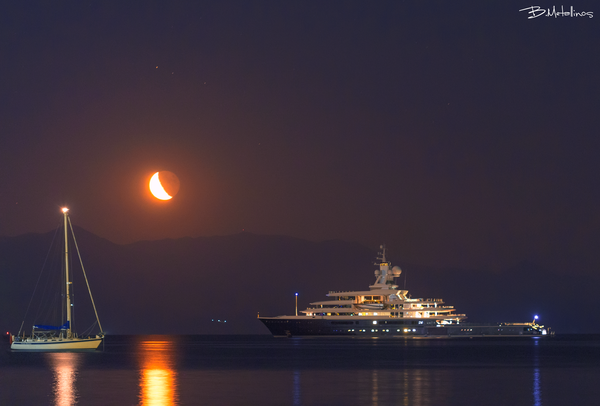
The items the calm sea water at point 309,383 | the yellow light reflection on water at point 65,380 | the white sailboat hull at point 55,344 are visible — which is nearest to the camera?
the calm sea water at point 309,383

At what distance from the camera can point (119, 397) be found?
4931 cm

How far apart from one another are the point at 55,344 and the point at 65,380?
135ft

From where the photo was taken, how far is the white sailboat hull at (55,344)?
4001 inches

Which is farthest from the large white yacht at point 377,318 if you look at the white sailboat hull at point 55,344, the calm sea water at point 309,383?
the calm sea water at point 309,383

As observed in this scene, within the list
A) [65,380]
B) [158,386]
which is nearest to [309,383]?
[158,386]

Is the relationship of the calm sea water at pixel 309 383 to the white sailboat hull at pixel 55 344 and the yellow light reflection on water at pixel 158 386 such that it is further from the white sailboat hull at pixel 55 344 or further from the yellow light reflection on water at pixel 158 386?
the white sailboat hull at pixel 55 344

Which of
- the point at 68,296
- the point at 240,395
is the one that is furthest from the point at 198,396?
the point at 68,296

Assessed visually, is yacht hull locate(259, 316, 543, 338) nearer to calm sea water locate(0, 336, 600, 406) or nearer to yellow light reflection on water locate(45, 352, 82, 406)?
calm sea water locate(0, 336, 600, 406)

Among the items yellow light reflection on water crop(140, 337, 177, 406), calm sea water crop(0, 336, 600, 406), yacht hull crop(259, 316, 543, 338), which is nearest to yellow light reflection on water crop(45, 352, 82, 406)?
calm sea water crop(0, 336, 600, 406)

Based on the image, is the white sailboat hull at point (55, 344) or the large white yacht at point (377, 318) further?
the large white yacht at point (377, 318)

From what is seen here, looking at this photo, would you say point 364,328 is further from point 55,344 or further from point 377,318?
point 55,344

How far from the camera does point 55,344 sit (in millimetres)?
101688

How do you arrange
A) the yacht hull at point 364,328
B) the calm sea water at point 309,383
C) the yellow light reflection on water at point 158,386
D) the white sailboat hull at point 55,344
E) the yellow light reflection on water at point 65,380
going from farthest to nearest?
the yacht hull at point 364,328 < the white sailboat hull at point 55,344 < the yellow light reflection on water at point 65,380 < the calm sea water at point 309,383 < the yellow light reflection on water at point 158,386

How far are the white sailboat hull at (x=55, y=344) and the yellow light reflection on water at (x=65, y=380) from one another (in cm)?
922
